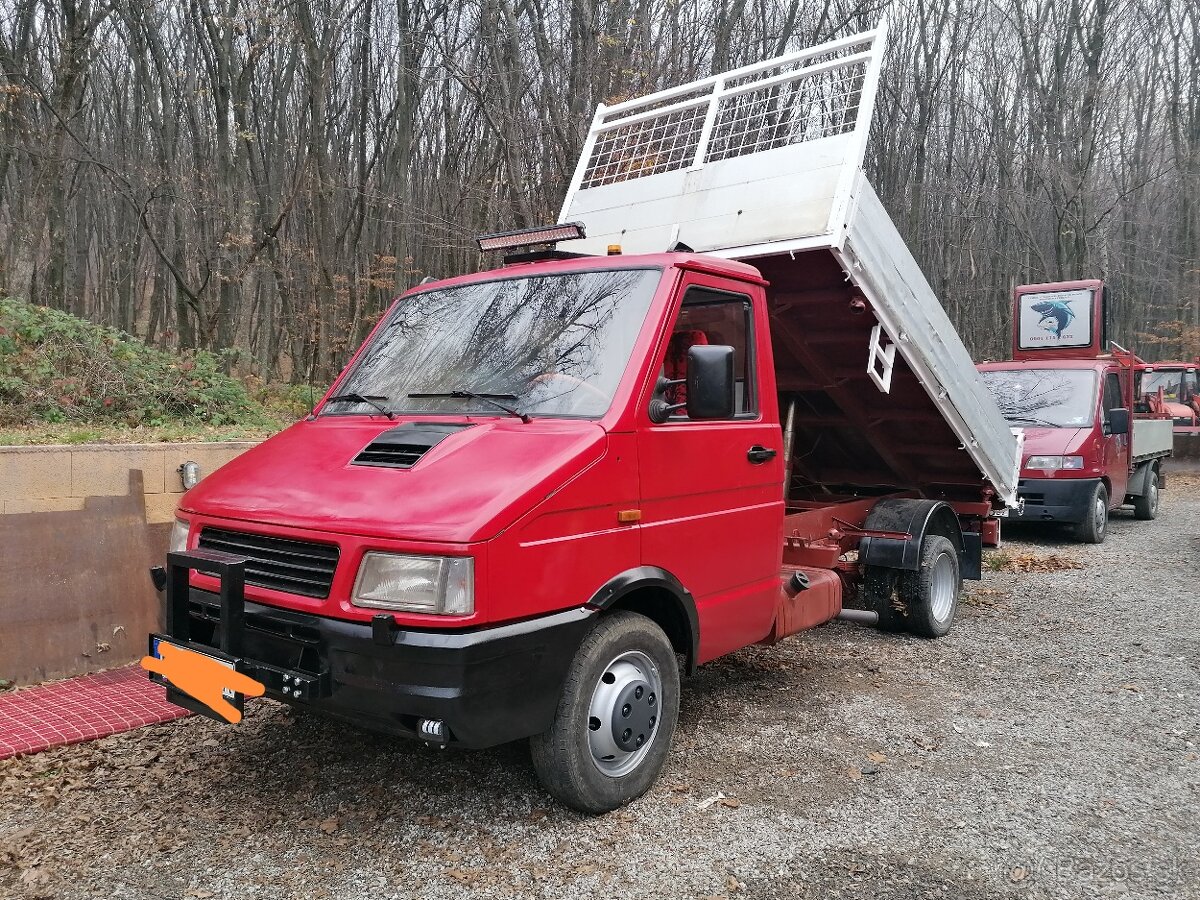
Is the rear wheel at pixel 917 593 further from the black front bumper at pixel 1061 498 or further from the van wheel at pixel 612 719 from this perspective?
the black front bumper at pixel 1061 498

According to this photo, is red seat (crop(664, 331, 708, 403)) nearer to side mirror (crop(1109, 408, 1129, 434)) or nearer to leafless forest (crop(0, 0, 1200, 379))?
leafless forest (crop(0, 0, 1200, 379))

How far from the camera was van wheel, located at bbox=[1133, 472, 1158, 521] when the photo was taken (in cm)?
1376

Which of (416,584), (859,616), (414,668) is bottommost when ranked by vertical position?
(859,616)

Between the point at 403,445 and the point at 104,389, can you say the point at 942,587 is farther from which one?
the point at 104,389

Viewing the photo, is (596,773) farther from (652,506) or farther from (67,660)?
(67,660)

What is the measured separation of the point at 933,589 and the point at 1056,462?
544 cm

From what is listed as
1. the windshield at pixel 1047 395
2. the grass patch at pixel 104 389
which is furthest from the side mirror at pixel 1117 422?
the grass patch at pixel 104 389

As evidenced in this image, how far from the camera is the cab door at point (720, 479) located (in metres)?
3.97

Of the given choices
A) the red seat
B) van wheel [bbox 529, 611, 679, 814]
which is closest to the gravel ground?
van wheel [bbox 529, 611, 679, 814]

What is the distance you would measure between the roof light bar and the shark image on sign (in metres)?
10.7

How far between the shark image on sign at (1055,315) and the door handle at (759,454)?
10200 millimetres

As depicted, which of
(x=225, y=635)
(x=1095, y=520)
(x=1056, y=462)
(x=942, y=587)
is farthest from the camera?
(x=1095, y=520)

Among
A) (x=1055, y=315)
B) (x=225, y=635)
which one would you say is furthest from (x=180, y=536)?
(x=1055, y=315)

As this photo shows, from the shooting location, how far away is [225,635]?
3.31m
